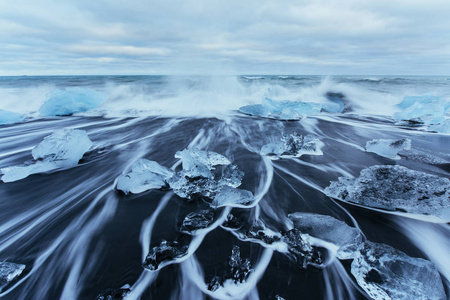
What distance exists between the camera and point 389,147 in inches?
177

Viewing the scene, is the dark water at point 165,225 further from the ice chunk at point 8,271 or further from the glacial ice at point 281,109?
the glacial ice at point 281,109

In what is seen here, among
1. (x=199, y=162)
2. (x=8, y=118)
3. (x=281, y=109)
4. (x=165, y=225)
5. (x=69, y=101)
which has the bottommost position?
(x=8, y=118)

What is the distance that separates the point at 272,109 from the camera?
1040cm

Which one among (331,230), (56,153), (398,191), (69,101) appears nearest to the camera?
(331,230)

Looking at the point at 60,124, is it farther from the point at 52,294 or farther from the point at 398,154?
the point at 398,154

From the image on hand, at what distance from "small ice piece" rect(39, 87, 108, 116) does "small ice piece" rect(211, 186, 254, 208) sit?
35.6 feet

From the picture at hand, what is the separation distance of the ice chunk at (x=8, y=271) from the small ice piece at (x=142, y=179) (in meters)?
1.42

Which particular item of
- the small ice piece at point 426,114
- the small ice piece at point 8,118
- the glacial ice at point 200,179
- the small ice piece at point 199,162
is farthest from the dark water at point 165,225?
Answer: the small ice piece at point 8,118

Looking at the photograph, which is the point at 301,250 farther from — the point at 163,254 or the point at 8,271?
the point at 8,271

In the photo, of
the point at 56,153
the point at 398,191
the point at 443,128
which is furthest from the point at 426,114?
the point at 56,153

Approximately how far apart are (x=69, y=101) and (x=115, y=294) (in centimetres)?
1132

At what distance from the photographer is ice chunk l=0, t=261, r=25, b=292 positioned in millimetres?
1855

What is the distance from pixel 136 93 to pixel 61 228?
13.7m

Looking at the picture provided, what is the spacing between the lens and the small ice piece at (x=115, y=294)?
170 cm
